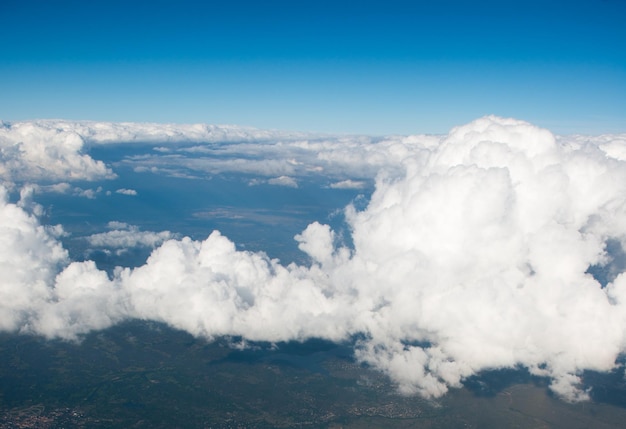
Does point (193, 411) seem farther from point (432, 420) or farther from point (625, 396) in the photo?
point (625, 396)

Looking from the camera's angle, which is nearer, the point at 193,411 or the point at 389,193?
the point at 389,193

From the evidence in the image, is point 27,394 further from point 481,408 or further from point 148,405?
point 481,408

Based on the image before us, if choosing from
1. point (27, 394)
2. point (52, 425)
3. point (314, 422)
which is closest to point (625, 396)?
point (314, 422)

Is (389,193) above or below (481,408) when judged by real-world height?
above

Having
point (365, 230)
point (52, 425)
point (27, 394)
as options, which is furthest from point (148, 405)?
point (365, 230)

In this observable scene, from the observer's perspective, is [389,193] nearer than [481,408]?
Yes

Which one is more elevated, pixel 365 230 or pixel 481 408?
pixel 365 230

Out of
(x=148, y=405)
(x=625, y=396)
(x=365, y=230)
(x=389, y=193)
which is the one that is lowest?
(x=148, y=405)
